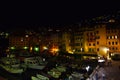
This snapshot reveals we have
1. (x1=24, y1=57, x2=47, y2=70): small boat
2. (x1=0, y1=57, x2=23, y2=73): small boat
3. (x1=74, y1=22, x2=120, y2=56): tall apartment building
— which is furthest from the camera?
(x1=74, y1=22, x2=120, y2=56): tall apartment building

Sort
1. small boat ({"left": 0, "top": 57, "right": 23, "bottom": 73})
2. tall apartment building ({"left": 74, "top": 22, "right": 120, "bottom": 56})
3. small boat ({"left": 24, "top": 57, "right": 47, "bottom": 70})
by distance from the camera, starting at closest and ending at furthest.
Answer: small boat ({"left": 0, "top": 57, "right": 23, "bottom": 73}) → small boat ({"left": 24, "top": 57, "right": 47, "bottom": 70}) → tall apartment building ({"left": 74, "top": 22, "right": 120, "bottom": 56})

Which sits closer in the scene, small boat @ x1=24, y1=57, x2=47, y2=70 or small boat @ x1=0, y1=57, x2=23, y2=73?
small boat @ x1=0, y1=57, x2=23, y2=73

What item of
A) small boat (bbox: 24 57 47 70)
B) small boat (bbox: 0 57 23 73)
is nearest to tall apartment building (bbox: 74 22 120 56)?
small boat (bbox: 24 57 47 70)

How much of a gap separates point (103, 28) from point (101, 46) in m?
4.76

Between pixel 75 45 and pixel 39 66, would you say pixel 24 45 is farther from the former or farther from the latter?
pixel 39 66

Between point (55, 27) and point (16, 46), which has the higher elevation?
point (55, 27)

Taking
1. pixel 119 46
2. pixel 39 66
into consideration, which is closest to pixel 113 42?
pixel 119 46

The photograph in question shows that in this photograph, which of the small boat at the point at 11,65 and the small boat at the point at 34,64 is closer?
the small boat at the point at 11,65

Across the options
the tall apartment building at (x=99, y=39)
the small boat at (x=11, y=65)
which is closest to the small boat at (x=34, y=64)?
the small boat at (x=11, y=65)

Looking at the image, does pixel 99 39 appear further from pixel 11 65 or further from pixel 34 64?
pixel 11 65

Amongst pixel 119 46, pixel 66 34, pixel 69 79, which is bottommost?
pixel 69 79

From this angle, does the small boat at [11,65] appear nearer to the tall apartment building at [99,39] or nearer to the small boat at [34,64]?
the small boat at [34,64]

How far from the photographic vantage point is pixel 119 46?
52.0m

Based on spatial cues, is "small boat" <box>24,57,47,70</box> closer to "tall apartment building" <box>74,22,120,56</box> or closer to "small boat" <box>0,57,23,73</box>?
"small boat" <box>0,57,23,73</box>
